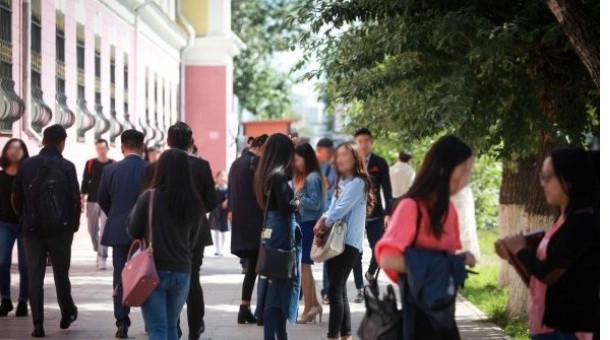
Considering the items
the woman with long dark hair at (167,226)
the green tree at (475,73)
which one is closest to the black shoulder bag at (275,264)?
the woman with long dark hair at (167,226)

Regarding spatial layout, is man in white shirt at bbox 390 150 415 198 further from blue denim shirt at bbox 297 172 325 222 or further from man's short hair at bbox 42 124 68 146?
man's short hair at bbox 42 124 68 146

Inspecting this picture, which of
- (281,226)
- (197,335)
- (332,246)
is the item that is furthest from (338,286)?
(197,335)

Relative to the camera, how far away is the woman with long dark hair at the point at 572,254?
5656 millimetres

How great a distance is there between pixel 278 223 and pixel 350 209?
3.11 ft

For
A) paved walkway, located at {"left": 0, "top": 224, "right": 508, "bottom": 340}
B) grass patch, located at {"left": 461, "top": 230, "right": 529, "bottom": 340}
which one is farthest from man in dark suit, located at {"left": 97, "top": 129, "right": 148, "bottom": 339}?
grass patch, located at {"left": 461, "top": 230, "right": 529, "bottom": 340}

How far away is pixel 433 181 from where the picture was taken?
5758mm

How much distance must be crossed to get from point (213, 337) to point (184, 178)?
326 cm

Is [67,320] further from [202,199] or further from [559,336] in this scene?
[559,336]

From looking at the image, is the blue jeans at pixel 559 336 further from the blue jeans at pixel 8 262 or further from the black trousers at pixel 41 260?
the blue jeans at pixel 8 262

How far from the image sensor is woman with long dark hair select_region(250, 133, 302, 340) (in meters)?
8.72

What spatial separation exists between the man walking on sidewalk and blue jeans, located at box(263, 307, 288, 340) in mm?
8070

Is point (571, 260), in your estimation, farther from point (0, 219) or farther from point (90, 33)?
point (90, 33)

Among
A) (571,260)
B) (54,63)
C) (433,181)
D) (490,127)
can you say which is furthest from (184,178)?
(54,63)

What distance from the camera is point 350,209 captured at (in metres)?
9.64
